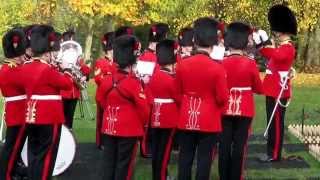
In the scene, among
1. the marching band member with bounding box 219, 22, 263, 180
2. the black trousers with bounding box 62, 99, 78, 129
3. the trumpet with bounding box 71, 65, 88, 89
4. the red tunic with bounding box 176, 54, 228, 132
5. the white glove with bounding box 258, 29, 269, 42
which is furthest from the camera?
the black trousers with bounding box 62, 99, 78, 129

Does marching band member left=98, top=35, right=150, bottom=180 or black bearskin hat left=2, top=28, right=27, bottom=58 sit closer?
marching band member left=98, top=35, right=150, bottom=180

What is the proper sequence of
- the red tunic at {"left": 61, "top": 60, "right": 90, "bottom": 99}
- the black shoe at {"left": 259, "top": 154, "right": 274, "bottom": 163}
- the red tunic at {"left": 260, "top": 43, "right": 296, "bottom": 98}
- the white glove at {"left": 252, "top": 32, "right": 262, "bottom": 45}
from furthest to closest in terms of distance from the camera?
the red tunic at {"left": 61, "top": 60, "right": 90, "bottom": 99} < the black shoe at {"left": 259, "top": 154, "right": 274, "bottom": 163} < the red tunic at {"left": 260, "top": 43, "right": 296, "bottom": 98} < the white glove at {"left": 252, "top": 32, "right": 262, "bottom": 45}

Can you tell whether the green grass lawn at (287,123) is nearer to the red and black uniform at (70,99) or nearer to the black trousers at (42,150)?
the red and black uniform at (70,99)

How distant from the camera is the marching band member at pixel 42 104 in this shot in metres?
7.54

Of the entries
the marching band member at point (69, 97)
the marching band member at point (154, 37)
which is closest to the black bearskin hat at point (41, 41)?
the marching band member at point (154, 37)

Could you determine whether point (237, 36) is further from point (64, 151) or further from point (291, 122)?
point (291, 122)

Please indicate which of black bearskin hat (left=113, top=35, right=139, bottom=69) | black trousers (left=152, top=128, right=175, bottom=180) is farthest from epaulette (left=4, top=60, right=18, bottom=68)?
black trousers (left=152, top=128, right=175, bottom=180)

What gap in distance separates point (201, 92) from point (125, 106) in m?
0.81

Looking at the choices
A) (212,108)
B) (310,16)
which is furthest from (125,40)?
(310,16)

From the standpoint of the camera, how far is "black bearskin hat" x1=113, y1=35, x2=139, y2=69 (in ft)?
24.4

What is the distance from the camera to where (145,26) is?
117ft

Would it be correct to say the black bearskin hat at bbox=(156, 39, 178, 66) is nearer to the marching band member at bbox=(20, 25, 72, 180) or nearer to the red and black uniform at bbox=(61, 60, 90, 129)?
the marching band member at bbox=(20, 25, 72, 180)

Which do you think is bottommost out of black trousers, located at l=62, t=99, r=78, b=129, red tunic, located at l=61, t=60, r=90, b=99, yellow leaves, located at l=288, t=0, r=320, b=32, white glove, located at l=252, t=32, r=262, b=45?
black trousers, located at l=62, t=99, r=78, b=129

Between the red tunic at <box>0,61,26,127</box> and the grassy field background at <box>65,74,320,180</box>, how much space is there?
81.4 inches
